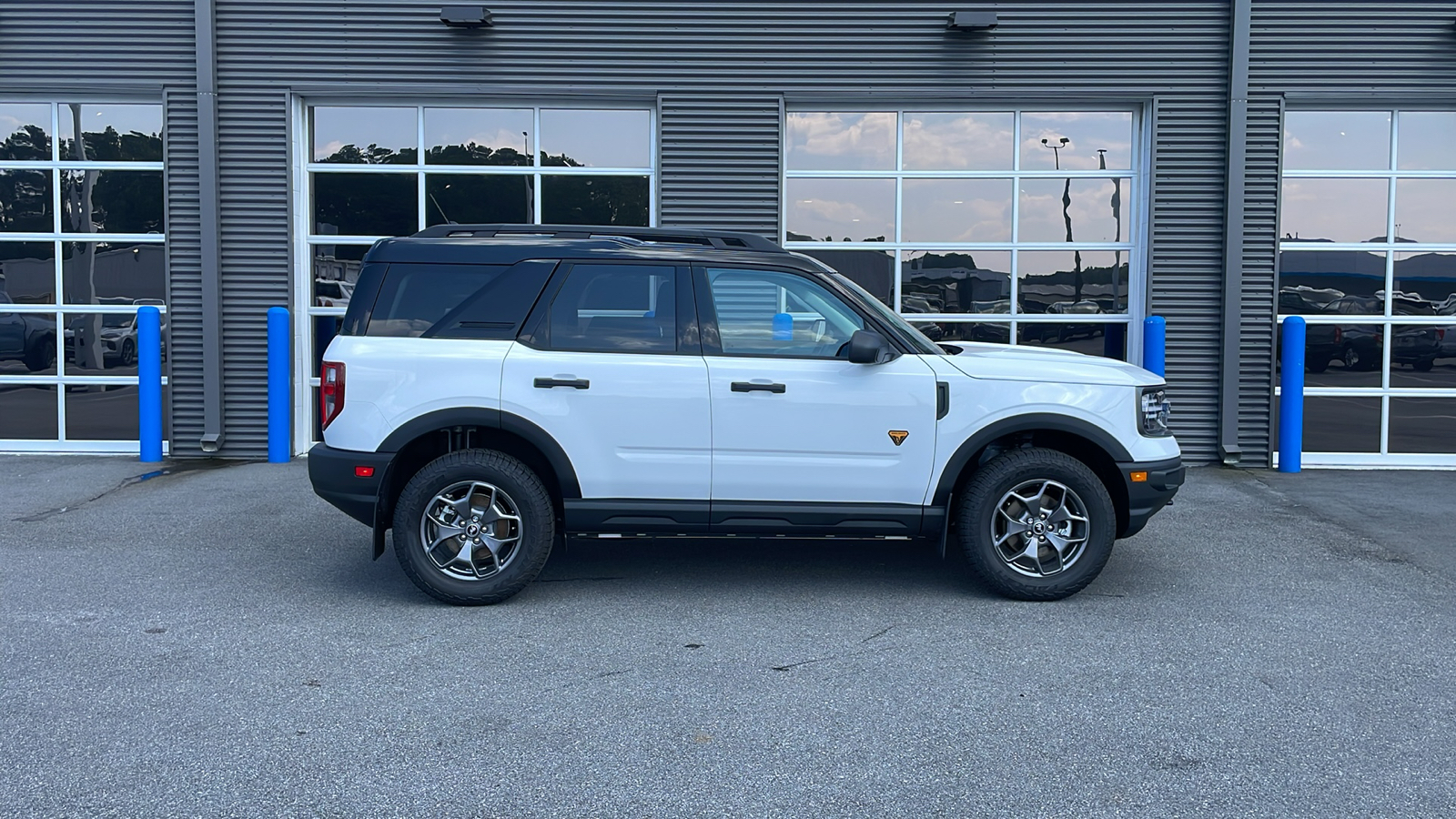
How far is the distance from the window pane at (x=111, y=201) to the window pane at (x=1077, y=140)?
26.2ft

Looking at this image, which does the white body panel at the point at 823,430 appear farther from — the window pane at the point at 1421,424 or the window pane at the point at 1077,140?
the window pane at the point at 1421,424

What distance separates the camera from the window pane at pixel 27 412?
11.2 meters

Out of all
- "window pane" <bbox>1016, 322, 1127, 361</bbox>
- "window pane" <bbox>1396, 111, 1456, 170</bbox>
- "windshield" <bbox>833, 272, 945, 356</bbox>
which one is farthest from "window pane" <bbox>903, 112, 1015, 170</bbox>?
"windshield" <bbox>833, 272, 945, 356</bbox>

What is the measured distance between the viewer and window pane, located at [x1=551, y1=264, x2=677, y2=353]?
6.11 m

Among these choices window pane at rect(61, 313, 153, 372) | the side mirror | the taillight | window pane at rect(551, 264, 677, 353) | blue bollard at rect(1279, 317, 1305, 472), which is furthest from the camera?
window pane at rect(61, 313, 153, 372)

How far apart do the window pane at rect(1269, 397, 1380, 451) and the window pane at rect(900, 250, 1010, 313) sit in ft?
9.71

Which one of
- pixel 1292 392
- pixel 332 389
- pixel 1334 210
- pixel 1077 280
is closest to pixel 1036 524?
pixel 332 389

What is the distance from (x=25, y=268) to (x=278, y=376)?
287 centimetres

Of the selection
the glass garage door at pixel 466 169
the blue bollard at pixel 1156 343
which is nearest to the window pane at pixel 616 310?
the glass garage door at pixel 466 169

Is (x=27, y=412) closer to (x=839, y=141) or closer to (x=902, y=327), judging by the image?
(x=839, y=141)

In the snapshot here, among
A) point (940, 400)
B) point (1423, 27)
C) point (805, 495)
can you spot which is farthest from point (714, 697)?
point (1423, 27)

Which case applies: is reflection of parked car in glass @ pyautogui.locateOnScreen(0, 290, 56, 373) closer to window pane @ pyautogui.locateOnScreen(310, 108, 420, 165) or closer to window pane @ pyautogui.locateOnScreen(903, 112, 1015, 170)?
window pane @ pyautogui.locateOnScreen(310, 108, 420, 165)

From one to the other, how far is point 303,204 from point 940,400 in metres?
7.34

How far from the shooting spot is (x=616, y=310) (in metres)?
6.16
